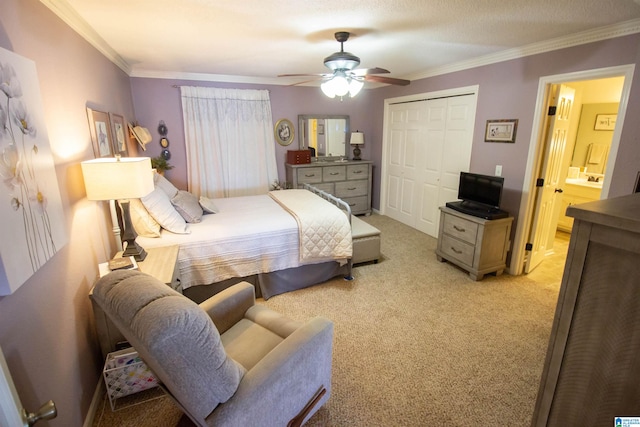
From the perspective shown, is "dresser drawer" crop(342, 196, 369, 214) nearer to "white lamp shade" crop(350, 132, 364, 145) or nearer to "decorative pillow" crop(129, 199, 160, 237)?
"white lamp shade" crop(350, 132, 364, 145)

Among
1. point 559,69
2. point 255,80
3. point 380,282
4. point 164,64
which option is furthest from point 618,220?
point 255,80

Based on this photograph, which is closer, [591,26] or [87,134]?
[87,134]

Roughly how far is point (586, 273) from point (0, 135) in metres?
1.97

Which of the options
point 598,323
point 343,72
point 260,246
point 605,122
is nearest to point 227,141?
point 260,246

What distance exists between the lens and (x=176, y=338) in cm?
90

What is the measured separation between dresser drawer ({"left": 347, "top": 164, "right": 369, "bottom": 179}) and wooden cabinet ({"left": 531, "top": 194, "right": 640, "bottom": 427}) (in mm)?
4318

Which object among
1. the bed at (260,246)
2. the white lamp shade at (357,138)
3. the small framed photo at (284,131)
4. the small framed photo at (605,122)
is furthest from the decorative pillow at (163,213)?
the small framed photo at (605,122)

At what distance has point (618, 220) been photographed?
0.73 m

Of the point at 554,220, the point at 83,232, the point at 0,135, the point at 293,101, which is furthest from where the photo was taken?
the point at 293,101

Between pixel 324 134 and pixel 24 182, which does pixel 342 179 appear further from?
pixel 24 182

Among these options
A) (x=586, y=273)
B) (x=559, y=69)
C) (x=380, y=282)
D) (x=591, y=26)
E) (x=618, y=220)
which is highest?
(x=591, y=26)

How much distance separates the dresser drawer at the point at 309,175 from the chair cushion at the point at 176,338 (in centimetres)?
381

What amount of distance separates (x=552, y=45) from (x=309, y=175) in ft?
10.9

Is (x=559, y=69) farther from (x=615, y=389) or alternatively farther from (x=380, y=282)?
(x=615, y=389)
